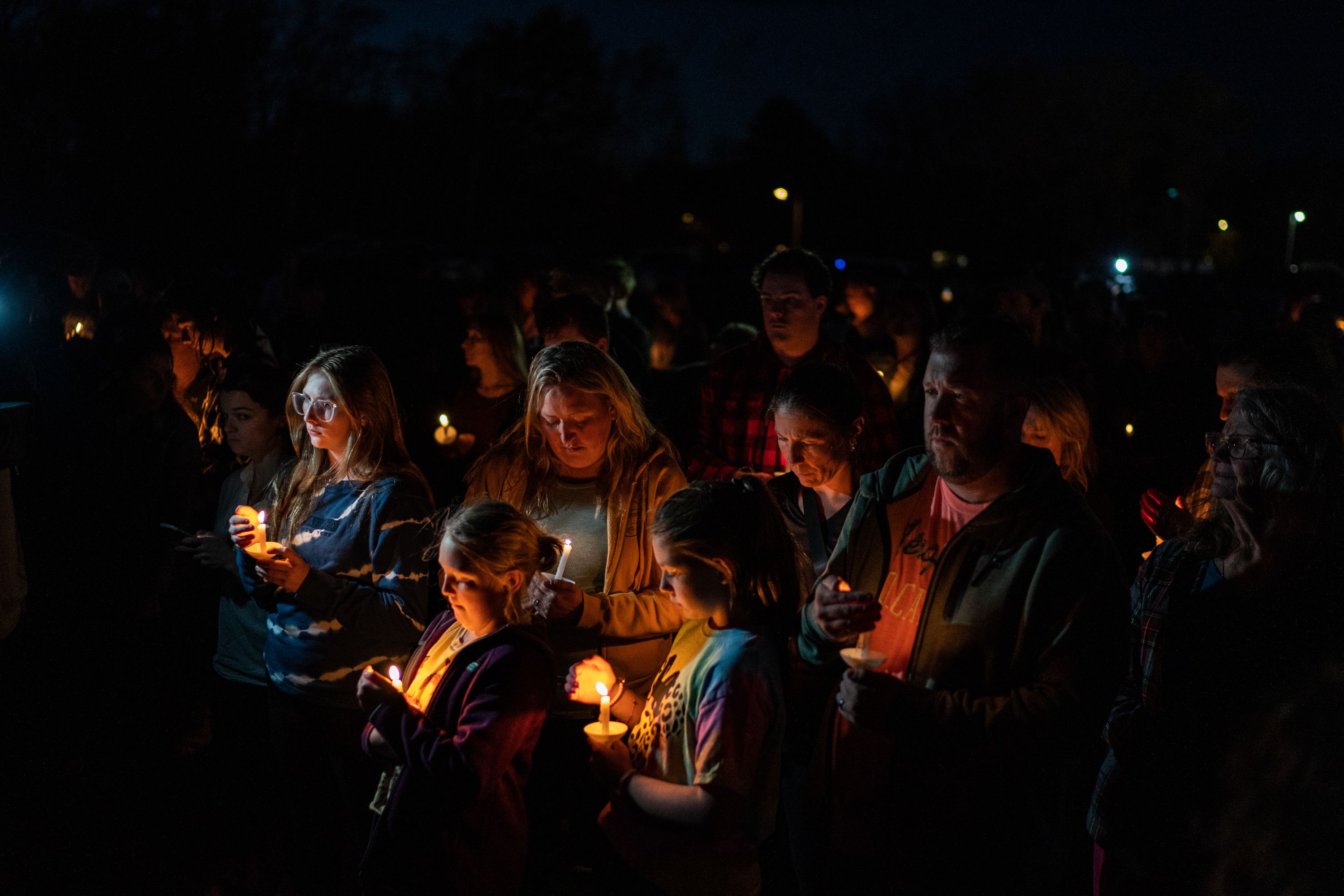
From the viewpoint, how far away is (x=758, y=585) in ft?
8.50

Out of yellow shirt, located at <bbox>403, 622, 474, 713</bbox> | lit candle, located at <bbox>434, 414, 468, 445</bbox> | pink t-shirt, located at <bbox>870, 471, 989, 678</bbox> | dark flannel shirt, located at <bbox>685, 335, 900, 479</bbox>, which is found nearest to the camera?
pink t-shirt, located at <bbox>870, 471, 989, 678</bbox>

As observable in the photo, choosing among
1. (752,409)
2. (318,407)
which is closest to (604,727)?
(318,407)

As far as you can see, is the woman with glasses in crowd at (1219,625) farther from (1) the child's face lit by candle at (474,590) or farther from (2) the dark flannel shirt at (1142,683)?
(1) the child's face lit by candle at (474,590)

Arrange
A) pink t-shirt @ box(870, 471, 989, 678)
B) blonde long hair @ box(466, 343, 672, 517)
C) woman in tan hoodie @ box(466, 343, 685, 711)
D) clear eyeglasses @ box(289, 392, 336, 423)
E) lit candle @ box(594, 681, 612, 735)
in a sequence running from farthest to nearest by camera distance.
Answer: clear eyeglasses @ box(289, 392, 336, 423) < blonde long hair @ box(466, 343, 672, 517) < woman in tan hoodie @ box(466, 343, 685, 711) < lit candle @ box(594, 681, 612, 735) < pink t-shirt @ box(870, 471, 989, 678)

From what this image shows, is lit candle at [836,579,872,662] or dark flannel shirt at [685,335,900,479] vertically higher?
dark flannel shirt at [685,335,900,479]

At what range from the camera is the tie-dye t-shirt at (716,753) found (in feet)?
8.03

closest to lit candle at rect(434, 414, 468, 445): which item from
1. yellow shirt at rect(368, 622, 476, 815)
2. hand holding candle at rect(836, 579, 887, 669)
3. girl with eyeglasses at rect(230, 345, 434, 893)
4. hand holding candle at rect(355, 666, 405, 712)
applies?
girl with eyeglasses at rect(230, 345, 434, 893)

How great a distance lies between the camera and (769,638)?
2.58 metres

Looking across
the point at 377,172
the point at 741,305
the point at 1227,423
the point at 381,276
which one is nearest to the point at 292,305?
the point at 1227,423

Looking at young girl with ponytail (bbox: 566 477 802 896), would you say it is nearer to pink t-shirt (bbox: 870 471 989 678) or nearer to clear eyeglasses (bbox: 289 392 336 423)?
pink t-shirt (bbox: 870 471 989 678)

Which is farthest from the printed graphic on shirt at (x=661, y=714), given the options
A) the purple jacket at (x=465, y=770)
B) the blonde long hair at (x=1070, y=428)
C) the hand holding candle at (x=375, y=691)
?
the blonde long hair at (x=1070, y=428)

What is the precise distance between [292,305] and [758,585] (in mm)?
7165

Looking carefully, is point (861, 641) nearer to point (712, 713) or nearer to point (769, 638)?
point (769, 638)

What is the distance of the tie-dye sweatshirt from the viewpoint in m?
3.33
